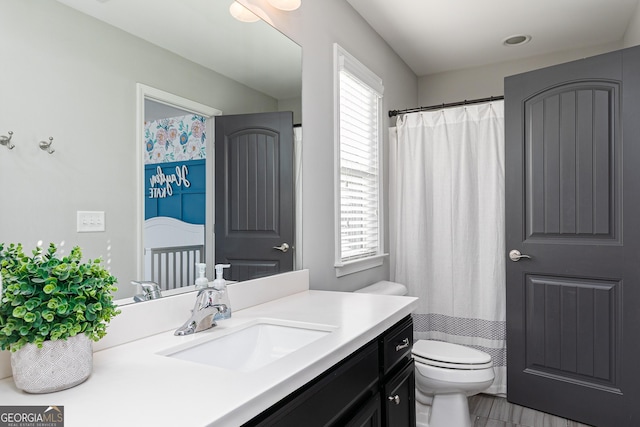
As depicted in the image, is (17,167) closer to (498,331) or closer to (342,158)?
(342,158)

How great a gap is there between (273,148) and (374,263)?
1299 millimetres

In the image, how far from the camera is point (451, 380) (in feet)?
7.09

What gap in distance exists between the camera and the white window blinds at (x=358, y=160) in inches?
97.3

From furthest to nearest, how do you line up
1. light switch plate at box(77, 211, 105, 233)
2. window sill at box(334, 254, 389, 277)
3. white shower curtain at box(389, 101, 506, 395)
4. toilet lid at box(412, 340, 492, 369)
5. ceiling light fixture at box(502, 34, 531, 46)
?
ceiling light fixture at box(502, 34, 531, 46) < white shower curtain at box(389, 101, 506, 395) < window sill at box(334, 254, 389, 277) < toilet lid at box(412, 340, 492, 369) < light switch plate at box(77, 211, 105, 233)

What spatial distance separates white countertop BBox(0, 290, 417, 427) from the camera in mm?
724

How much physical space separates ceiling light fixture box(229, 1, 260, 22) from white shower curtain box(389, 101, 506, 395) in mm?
1617

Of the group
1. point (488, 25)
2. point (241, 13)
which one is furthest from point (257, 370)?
point (488, 25)

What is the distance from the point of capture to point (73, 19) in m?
1.07

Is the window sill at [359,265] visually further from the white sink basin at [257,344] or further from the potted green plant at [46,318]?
the potted green plant at [46,318]

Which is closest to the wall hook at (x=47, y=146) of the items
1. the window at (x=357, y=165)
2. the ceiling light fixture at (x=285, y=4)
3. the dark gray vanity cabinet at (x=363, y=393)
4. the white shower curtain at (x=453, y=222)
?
the dark gray vanity cabinet at (x=363, y=393)

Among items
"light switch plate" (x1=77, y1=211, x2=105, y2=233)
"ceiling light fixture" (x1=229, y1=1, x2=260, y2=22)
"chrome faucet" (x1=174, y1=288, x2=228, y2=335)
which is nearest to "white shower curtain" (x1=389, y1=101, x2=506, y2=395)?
"ceiling light fixture" (x1=229, y1=1, x2=260, y2=22)

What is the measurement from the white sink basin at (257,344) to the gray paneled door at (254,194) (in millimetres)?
302

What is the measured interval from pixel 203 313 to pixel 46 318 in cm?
53

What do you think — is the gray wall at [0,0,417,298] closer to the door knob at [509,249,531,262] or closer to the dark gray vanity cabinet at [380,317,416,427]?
the dark gray vanity cabinet at [380,317,416,427]
